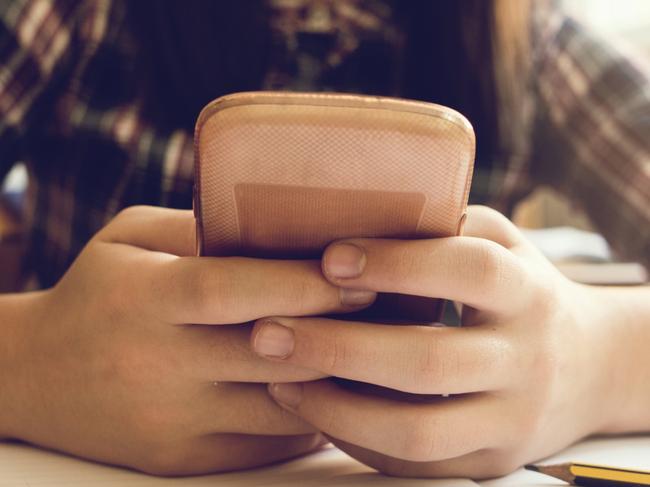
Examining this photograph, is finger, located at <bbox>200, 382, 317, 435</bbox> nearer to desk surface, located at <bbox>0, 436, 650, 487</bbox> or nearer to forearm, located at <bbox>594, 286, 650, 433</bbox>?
desk surface, located at <bbox>0, 436, 650, 487</bbox>

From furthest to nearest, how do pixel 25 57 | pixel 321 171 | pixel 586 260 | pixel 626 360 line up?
pixel 586 260, pixel 25 57, pixel 626 360, pixel 321 171

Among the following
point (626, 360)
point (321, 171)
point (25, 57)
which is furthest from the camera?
point (25, 57)

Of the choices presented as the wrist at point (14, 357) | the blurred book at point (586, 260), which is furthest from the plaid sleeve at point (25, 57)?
the blurred book at point (586, 260)

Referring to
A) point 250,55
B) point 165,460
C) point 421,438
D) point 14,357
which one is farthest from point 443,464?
point 250,55

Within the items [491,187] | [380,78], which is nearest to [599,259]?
[491,187]

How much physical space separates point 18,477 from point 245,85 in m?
0.44

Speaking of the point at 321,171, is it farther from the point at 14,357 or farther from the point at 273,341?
the point at 14,357

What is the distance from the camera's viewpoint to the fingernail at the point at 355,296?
0.96ft

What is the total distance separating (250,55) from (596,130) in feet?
1.37

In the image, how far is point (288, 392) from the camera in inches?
12.5

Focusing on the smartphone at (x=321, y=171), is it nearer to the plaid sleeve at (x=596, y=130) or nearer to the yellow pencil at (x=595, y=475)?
the yellow pencil at (x=595, y=475)

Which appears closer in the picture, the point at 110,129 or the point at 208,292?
the point at 208,292

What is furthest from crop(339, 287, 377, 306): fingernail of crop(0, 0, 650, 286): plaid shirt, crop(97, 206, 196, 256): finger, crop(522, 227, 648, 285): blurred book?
crop(0, 0, 650, 286): plaid shirt

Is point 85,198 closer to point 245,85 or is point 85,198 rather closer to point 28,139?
point 28,139
